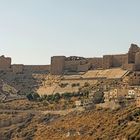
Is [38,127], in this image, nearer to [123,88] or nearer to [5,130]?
[5,130]

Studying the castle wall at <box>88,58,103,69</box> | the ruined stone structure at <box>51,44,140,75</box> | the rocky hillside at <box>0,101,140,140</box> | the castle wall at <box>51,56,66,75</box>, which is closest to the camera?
the rocky hillside at <box>0,101,140,140</box>

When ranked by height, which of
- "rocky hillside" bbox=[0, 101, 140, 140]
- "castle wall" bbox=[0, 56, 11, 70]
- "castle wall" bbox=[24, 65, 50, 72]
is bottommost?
"rocky hillside" bbox=[0, 101, 140, 140]

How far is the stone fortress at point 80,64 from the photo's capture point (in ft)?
241

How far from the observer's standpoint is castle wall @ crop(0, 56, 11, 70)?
86.4 meters

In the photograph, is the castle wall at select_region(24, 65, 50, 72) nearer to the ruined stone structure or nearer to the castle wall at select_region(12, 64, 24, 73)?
the castle wall at select_region(12, 64, 24, 73)

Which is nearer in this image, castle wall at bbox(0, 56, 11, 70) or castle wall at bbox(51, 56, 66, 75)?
castle wall at bbox(51, 56, 66, 75)

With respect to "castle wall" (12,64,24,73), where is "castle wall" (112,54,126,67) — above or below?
above

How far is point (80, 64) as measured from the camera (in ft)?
267

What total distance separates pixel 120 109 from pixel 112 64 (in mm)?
24747

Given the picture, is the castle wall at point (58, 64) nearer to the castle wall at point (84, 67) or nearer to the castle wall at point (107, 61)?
the castle wall at point (84, 67)

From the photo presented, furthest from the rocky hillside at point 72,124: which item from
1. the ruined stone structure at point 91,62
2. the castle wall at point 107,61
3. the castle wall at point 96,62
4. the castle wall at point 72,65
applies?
the castle wall at point 72,65

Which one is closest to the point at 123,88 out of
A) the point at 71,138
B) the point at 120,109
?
the point at 120,109

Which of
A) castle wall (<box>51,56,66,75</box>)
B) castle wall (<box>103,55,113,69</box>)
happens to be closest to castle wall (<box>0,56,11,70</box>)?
castle wall (<box>51,56,66,75</box>)

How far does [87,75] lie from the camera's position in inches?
3019
